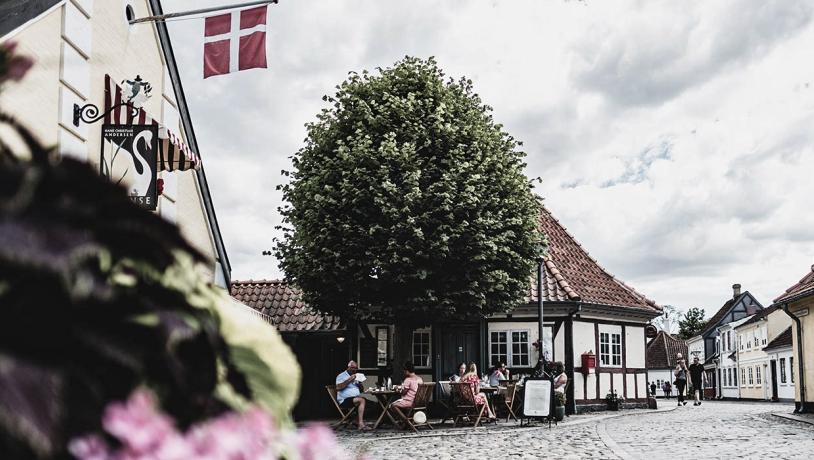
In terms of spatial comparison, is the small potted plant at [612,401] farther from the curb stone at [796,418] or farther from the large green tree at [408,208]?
the large green tree at [408,208]

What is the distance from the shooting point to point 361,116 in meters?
21.1

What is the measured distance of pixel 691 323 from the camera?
108m

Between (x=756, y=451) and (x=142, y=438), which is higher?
(x=142, y=438)

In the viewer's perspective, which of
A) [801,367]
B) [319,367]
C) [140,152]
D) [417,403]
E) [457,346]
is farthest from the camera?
[319,367]

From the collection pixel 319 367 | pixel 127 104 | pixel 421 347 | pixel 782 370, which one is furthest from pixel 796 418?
pixel 782 370

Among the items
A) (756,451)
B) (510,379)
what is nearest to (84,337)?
(756,451)

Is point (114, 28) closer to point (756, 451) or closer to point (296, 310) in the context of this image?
point (756, 451)

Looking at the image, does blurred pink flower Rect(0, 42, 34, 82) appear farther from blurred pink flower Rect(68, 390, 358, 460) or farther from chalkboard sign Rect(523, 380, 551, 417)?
chalkboard sign Rect(523, 380, 551, 417)

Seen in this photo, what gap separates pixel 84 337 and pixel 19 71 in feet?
1.33

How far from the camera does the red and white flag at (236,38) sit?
11.6 metres

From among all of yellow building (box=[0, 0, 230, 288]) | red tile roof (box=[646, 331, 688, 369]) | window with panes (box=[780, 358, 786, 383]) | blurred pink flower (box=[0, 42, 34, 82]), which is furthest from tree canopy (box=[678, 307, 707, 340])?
blurred pink flower (box=[0, 42, 34, 82])

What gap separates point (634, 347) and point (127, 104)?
74.3 feet

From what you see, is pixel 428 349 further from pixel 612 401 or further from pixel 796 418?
pixel 796 418

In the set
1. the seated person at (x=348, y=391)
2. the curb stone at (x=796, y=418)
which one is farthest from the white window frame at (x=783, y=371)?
the seated person at (x=348, y=391)
